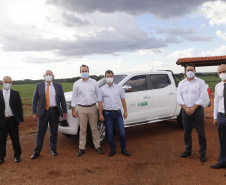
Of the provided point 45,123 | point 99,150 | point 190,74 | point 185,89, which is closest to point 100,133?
point 99,150

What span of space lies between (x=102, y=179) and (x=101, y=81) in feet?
11.4

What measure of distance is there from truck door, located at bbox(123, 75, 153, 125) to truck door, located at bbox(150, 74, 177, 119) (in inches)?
10.0

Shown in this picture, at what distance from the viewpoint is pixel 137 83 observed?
701 centimetres

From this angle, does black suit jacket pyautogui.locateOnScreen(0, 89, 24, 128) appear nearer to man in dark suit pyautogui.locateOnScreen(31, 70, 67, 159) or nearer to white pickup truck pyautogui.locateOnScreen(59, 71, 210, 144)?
man in dark suit pyautogui.locateOnScreen(31, 70, 67, 159)

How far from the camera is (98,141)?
19.2ft

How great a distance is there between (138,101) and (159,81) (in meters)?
1.26

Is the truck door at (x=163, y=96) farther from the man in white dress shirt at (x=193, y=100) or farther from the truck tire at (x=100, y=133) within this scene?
the man in white dress shirt at (x=193, y=100)

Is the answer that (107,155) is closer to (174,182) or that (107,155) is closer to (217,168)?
(174,182)

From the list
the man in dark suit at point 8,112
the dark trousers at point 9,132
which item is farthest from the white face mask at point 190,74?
the dark trousers at point 9,132

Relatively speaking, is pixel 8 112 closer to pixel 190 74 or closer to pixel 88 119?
pixel 88 119

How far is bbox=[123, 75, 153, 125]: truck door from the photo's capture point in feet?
21.8

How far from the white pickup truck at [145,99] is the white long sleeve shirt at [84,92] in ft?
2.00

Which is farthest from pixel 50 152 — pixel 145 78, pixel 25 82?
pixel 25 82

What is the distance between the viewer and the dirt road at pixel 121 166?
428 centimetres
